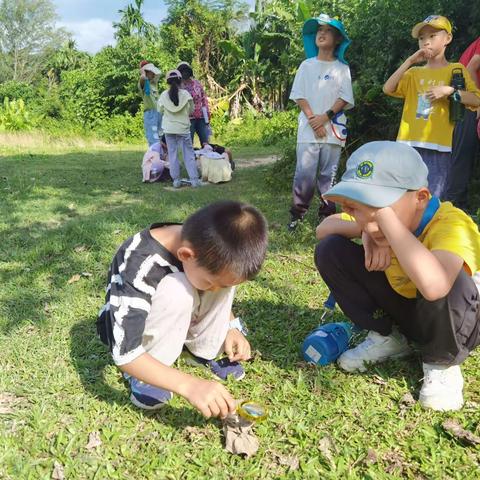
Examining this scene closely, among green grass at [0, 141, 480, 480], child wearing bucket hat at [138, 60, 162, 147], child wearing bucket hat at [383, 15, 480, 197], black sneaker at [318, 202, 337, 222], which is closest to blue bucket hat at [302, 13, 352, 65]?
child wearing bucket hat at [383, 15, 480, 197]

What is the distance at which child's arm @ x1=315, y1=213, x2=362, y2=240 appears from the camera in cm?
206

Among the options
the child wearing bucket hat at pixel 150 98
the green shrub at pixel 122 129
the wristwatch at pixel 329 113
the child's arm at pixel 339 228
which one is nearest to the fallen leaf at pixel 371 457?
the child's arm at pixel 339 228

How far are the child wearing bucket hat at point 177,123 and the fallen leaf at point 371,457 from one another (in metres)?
5.24

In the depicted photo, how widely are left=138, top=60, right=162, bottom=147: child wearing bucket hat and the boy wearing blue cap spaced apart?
4739 millimetres

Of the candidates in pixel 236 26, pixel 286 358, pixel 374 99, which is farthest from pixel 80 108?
pixel 286 358

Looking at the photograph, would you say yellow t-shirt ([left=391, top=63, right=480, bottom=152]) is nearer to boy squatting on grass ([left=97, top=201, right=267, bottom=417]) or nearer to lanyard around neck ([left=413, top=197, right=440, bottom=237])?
lanyard around neck ([left=413, top=197, right=440, bottom=237])

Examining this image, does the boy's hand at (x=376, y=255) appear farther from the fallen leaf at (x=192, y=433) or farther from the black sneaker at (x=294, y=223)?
the black sneaker at (x=294, y=223)

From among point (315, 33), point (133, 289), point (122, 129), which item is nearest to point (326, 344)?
point (133, 289)

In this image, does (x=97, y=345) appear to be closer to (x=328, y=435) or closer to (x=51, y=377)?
(x=51, y=377)

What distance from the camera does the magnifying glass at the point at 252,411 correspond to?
1.75 meters

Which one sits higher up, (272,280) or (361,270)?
(361,270)

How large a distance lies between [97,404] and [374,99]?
468 centimetres

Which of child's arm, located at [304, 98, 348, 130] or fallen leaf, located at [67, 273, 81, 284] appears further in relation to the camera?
child's arm, located at [304, 98, 348, 130]

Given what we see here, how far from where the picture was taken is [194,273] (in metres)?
1.71
